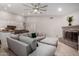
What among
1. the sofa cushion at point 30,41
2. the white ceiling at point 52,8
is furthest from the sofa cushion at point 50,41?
the white ceiling at point 52,8

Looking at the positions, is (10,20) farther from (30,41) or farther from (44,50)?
(44,50)

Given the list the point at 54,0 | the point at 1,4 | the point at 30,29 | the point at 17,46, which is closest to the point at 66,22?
the point at 54,0

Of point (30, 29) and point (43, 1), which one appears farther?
point (30, 29)

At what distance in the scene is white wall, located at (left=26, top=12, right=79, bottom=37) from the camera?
2154 millimetres

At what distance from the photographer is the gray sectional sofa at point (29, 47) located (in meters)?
2.02

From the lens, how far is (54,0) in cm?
206

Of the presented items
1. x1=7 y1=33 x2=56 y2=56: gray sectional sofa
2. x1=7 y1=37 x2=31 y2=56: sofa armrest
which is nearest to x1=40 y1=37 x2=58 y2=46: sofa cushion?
x1=7 y1=33 x2=56 y2=56: gray sectional sofa

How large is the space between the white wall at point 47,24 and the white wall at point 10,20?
0.20 m

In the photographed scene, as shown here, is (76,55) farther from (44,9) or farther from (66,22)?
(44,9)

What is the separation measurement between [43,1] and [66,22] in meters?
0.74

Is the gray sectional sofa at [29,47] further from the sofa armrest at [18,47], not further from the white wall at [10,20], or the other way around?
the white wall at [10,20]

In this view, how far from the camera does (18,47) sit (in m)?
2.09

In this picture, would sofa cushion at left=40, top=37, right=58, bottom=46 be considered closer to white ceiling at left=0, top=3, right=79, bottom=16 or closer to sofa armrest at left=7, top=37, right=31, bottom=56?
sofa armrest at left=7, top=37, right=31, bottom=56

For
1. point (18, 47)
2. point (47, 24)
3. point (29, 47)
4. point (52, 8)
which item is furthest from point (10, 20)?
point (52, 8)
